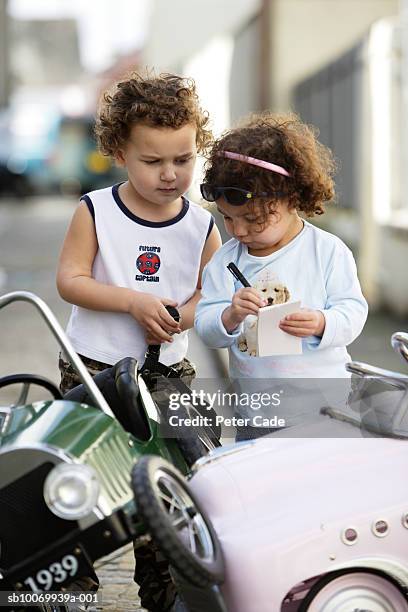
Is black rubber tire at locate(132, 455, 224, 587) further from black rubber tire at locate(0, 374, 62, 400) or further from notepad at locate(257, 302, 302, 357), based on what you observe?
black rubber tire at locate(0, 374, 62, 400)

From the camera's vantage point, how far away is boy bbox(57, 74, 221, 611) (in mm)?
3684

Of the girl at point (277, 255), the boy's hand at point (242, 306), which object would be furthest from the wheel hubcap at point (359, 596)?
the boy's hand at point (242, 306)

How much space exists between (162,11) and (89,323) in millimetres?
40944

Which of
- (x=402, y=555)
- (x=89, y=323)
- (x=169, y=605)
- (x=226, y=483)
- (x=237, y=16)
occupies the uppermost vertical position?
(x=237, y=16)

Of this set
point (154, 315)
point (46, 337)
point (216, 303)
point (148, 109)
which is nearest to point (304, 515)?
point (216, 303)

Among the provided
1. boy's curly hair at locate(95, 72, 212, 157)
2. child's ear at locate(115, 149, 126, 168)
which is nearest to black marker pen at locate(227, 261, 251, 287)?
boy's curly hair at locate(95, 72, 212, 157)

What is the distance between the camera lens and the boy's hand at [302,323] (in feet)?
10.6

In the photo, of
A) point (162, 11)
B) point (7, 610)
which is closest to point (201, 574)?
point (7, 610)

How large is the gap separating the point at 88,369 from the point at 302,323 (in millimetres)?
861

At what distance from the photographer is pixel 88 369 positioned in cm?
385

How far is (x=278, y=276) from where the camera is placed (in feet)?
11.3

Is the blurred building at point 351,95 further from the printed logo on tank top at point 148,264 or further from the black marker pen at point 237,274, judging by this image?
the black marker pen at point 237,274

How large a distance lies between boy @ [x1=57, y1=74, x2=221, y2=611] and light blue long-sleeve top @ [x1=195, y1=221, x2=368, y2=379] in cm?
22

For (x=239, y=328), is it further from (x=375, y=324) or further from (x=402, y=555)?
(x=375, y=324)
